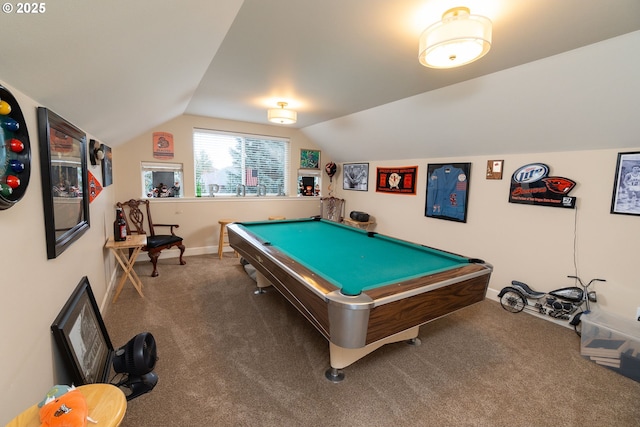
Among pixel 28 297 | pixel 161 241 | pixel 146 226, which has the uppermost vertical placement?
pixel 28 297

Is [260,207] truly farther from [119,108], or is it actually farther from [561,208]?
[561,208]

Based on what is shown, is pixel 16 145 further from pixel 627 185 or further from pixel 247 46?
pixel 627 185

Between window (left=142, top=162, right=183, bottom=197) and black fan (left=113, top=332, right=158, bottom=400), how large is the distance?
338cm

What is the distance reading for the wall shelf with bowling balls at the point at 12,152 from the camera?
0.92 m

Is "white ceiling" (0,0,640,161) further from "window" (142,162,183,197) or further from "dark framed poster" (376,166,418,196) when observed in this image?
"dark framed poster" (376,166,418,196)

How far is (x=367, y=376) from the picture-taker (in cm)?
193

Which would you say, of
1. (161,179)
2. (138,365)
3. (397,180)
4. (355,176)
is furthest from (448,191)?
(161,179)

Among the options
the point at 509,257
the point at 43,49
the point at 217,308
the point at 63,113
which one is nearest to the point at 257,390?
the point at 217,308

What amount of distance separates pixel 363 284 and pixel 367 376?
74 cm

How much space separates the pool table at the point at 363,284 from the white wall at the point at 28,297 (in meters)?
1.26

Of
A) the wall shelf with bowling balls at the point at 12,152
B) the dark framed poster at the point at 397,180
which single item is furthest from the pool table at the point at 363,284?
the dark framed poster at the point at 397,180

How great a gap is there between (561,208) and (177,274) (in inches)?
187

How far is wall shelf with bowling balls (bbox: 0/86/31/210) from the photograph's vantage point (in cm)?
92

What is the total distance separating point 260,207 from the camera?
208 inches
